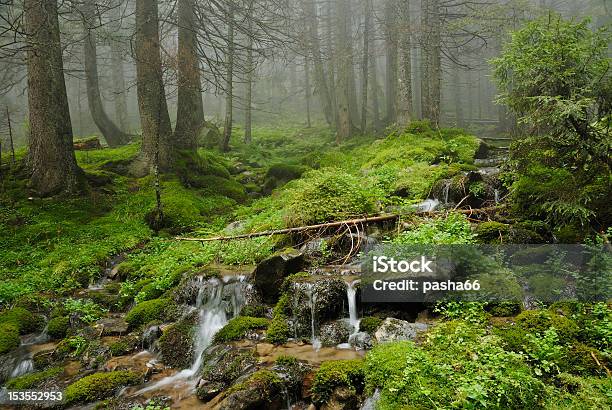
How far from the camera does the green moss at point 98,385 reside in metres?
5.12

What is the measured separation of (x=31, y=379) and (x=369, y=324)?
470 centimetres

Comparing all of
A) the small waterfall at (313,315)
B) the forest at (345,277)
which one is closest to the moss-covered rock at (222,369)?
the forest at (345,277)

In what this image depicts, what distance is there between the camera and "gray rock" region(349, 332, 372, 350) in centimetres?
523

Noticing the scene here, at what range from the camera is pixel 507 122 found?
24.3m

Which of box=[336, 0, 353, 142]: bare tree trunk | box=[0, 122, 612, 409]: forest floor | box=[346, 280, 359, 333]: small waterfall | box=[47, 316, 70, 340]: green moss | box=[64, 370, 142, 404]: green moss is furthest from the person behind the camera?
box=[336, 0, 353, 142]: bare tree trunk

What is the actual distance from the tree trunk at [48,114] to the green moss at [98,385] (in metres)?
7.12

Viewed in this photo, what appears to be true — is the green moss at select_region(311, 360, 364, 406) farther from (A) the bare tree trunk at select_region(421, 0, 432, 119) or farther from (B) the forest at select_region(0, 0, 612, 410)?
(A) the bare tree trunk at select_region(421, 0, 432, 119)

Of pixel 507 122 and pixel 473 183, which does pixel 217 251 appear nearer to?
pixel 473 183

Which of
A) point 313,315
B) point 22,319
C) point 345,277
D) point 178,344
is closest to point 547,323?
point 345,277

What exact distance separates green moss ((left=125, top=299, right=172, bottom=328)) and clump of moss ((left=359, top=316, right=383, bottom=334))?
11.4ft

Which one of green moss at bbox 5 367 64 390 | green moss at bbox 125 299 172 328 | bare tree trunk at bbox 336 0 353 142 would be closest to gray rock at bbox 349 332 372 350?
green moss at bbox 125 299 172 328

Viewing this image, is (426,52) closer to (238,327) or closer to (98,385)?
(238,327)

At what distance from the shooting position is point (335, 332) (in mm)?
5621

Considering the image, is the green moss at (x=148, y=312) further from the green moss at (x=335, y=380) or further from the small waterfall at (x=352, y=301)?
the green moss at (x=335, y=380)
